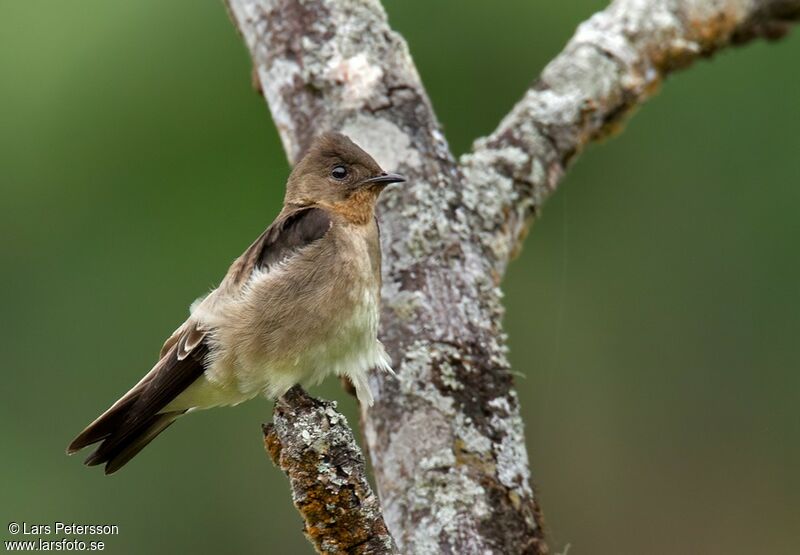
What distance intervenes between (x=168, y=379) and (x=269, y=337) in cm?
36

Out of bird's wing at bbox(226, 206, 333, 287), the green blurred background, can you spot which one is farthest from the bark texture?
the green blurred background

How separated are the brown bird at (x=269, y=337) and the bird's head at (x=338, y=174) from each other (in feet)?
0.58

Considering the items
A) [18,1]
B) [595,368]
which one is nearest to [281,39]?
[18,1]

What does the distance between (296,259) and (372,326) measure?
1.14 ft

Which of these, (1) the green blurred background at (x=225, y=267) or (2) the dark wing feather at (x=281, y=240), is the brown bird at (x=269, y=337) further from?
(1) the green blurred background at (x=225, y=267)

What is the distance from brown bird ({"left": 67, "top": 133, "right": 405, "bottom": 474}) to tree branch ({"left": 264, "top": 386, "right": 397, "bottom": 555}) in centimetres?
79

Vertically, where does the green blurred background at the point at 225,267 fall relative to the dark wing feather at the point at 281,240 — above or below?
above

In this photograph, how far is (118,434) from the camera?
4520 millimetres

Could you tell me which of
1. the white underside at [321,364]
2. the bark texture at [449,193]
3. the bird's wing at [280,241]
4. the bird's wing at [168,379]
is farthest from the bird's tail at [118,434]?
the bark texture at [449,193]

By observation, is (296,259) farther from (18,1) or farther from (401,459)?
(18,1)

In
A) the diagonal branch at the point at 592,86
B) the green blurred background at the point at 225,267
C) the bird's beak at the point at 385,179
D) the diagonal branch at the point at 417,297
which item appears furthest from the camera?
the green blurred background at the point at 225,267

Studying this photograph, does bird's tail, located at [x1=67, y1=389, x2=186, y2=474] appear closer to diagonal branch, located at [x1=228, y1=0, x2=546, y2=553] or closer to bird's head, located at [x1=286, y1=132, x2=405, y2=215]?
diagonal branch, located at [x1=228, y1=0, x2=546, y2=553]

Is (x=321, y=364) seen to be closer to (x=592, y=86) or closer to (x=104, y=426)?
(x=104, y=426)

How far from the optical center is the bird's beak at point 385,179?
15.6ft
